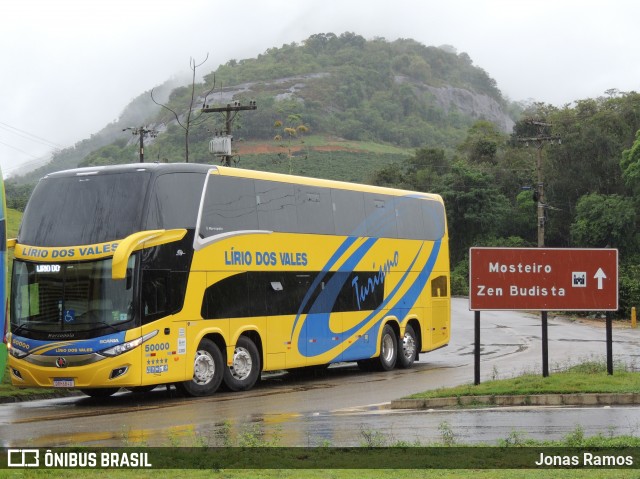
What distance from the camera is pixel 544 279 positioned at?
65.5 ft

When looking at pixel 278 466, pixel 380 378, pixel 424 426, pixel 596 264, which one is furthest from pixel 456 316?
pixel 278 466

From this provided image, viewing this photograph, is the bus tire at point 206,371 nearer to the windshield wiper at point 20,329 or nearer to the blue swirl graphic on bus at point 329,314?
the blue swirl graphic on bus at point 329,314

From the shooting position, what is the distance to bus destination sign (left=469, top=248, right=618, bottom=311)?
1972 cm

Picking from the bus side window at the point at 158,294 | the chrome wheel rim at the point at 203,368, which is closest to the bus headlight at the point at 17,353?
the bus side window at the point at 158,294

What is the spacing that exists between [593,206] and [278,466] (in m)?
74.6

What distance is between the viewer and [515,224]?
315 feet

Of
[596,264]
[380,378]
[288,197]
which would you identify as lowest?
[380,378]

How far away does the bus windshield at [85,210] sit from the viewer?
19.5m

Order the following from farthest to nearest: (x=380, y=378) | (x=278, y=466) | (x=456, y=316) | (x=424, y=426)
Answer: (x=456, y=316) → (x=380, y=378) → (x=424, y=426) → (x=278, y=466)

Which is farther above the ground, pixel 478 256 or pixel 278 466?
pixel 478 256

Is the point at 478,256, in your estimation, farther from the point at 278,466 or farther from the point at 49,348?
the point at 278,466

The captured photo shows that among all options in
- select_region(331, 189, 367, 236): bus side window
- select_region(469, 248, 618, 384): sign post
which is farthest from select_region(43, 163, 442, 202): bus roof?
select_region(469, 248, 618, 384): sign post

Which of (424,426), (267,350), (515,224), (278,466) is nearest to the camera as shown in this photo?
(278,466)

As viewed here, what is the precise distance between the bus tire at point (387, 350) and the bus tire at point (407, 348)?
0.13m
